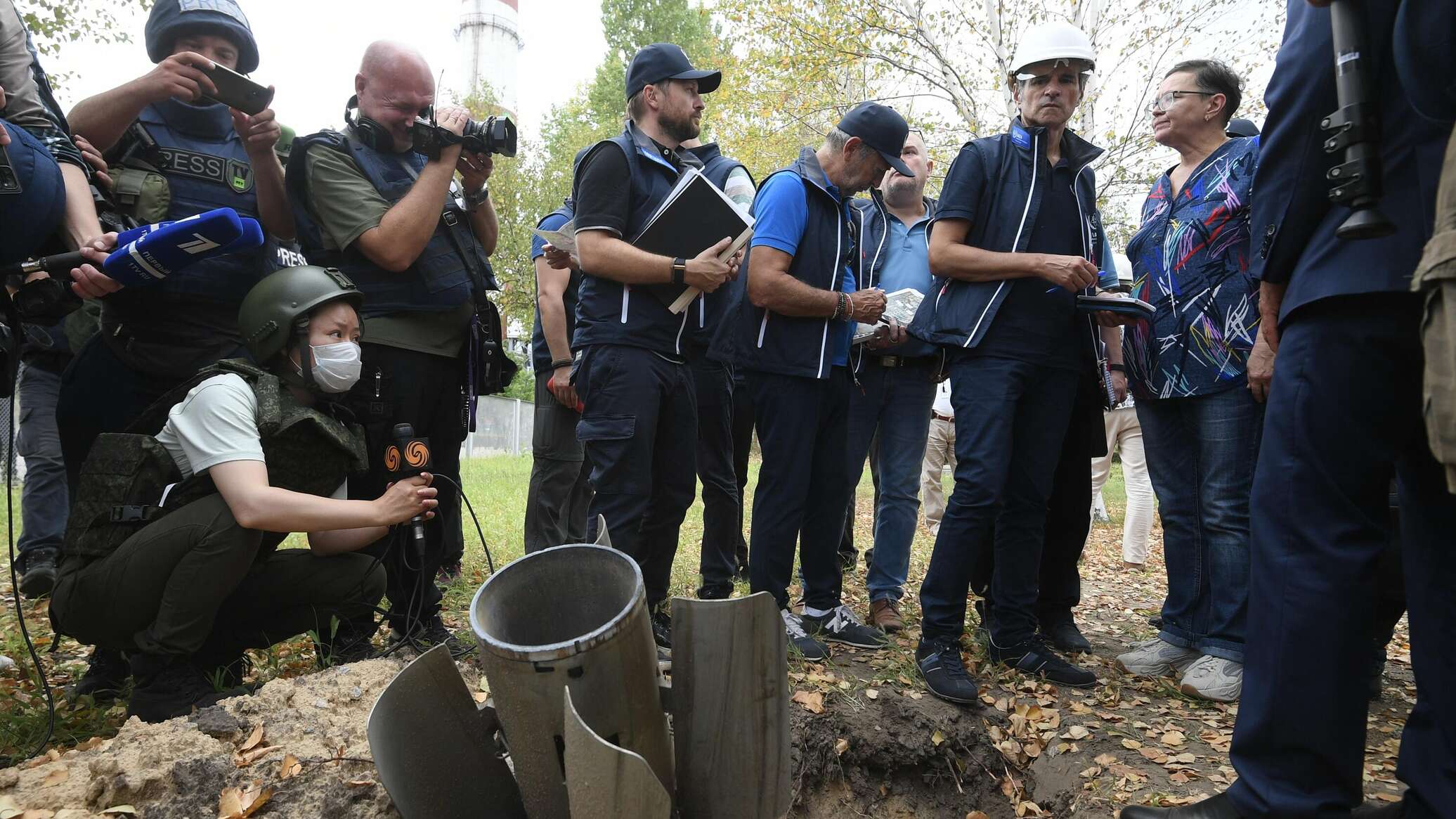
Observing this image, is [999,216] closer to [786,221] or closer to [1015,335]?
[1015,335]

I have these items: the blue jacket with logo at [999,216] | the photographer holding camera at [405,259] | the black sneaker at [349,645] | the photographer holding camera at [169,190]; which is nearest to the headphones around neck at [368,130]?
the photographer holding camera at [405,259]

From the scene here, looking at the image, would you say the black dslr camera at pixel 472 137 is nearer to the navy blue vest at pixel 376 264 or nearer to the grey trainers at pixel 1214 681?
the navy blue vest at pixel 376 264

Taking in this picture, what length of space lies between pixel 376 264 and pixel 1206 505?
3.22 meters

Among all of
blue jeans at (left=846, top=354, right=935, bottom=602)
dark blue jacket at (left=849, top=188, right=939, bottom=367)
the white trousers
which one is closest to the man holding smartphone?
dark blue jacket at (left=849, top=188, right=939, bottom=367)

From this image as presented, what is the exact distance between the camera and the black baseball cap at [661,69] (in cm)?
333

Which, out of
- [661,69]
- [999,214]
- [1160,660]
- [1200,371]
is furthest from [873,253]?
[1160,660]

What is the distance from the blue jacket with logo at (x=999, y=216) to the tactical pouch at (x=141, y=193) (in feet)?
9.18

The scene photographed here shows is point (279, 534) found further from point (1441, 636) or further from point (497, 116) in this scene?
point (1441, 636)

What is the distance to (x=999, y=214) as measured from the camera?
324 cm

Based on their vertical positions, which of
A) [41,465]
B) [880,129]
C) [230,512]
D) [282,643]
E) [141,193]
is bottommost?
[282,643]

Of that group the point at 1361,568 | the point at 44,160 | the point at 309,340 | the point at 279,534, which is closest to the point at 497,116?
the point at 309,340

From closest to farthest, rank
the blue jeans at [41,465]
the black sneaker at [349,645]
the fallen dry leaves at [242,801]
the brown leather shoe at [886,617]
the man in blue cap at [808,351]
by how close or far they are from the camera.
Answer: the fallen dry leaves at [242,801], the black sneaker at [349,645], the man in blue cap at [808,351], the brown leather shoe at [886,617], the blue jeans at [41,465]

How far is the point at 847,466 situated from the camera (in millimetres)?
3650

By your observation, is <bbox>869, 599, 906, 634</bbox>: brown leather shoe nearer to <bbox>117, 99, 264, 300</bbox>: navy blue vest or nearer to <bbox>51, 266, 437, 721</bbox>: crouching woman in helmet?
<bbox>51, 266, 437, 721</bbox>: crouching woman in helmet
